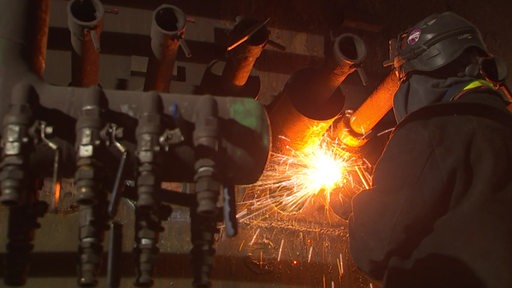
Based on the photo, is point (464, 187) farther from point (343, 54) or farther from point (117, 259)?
point (117, 259)

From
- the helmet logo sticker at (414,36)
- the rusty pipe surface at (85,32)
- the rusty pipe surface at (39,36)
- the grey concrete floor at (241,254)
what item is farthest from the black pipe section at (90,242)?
the helmet logo sticker at (414,36)

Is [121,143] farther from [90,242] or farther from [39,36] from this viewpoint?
[39,36]

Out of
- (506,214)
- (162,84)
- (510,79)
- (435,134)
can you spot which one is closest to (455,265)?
(506,214)

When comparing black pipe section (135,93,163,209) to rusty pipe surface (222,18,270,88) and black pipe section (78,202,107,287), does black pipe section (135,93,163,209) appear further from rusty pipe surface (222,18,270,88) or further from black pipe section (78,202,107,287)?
rusty pipe surface (222,18,270,88)

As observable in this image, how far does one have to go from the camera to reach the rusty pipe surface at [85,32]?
2.62 meters

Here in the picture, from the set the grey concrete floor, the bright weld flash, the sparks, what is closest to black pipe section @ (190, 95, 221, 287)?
the grey concrete floor

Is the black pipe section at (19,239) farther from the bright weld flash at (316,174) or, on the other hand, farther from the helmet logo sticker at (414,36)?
the bright weld flash at (316,174)

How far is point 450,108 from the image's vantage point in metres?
2.38

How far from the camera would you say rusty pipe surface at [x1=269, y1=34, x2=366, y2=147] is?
3.44 metres

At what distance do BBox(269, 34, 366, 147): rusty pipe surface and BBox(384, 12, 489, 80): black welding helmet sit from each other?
1.49ft

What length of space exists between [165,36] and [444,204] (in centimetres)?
160

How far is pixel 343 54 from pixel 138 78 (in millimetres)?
1471

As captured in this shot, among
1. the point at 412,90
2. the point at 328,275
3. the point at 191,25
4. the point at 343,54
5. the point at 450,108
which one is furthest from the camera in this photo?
the point at 191,25

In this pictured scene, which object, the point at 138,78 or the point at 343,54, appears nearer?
the point at 343,54
